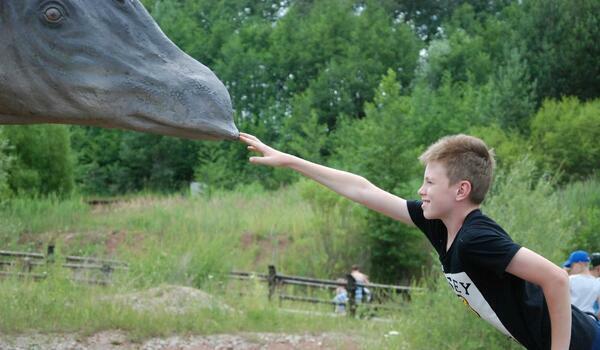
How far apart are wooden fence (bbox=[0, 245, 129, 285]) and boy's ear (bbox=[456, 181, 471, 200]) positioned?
7515mm

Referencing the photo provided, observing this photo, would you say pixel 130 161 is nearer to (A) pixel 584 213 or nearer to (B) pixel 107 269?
(A) pixel 584 213

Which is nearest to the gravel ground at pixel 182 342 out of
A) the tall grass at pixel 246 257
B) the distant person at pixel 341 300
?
the tall grass at pixel 246 257

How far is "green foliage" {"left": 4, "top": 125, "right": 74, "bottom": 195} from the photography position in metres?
22.1

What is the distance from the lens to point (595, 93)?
23.8 metres

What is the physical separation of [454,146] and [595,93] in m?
22.3

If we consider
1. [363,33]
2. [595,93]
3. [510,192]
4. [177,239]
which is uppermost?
[363,33]

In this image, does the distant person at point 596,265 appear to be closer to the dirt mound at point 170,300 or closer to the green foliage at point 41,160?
the dirt mound at point 170,300

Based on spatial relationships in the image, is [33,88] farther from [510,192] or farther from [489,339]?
[510,192]

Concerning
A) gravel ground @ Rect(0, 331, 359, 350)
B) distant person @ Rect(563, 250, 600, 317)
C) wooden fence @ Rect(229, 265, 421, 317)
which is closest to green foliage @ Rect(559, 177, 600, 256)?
wooden fence @ Rect(229, 265, 421, 317)

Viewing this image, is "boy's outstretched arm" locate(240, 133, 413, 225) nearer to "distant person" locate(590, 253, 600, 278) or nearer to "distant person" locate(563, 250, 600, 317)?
"distant person" locate(563, 250, 600, 317)

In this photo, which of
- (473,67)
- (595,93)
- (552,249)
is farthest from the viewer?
(473,67)

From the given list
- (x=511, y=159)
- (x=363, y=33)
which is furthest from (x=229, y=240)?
(x=363, y=33)

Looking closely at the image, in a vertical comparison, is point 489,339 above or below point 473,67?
below

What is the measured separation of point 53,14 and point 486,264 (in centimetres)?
184
